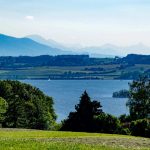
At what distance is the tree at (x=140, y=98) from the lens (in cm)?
10881

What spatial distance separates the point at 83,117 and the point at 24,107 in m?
38.6

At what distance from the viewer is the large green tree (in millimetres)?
112188

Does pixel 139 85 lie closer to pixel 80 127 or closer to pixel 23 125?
pixel 23 125

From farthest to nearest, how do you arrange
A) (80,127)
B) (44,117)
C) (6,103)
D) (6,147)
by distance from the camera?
1. (44,117)
2. (6,103)
3. (80,127)
4. (6,147)

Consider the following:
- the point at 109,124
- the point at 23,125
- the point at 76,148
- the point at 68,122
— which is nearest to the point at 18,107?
the point at 23,125

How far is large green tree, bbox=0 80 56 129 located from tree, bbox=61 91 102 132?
31.4 m

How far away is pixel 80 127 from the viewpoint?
78.3 metres

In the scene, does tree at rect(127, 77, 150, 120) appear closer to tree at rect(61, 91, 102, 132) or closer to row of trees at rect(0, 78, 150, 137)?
row of trees at rect(0, 78, 150, 137)

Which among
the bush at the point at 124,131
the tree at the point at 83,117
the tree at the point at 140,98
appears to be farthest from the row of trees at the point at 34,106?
the bush at the point at 124,131

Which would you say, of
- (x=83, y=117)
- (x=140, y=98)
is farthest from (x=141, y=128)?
(x=140, y=98)

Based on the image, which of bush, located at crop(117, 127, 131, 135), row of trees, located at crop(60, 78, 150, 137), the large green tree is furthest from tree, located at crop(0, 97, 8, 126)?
bush, located at crop(117, 127, 131, 135)

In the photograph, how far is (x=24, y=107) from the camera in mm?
114688

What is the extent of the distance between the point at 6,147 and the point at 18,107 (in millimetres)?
86661

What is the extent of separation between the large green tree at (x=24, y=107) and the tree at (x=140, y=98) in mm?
22433
